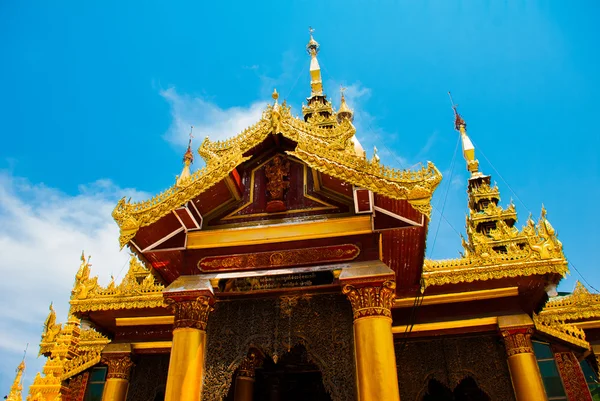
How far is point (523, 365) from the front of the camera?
1020 centimetres

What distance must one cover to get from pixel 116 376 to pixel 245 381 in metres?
3.39

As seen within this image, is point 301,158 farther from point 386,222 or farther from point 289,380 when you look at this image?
point 289,380

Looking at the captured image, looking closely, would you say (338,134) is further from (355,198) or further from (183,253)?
(183,253)

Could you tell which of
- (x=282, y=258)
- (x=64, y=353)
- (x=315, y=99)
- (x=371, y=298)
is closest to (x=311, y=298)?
(x=282, y=258)

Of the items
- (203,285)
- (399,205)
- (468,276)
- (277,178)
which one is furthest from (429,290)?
(203,285)

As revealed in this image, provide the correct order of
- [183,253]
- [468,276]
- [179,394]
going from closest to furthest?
[179,394] → [183,253] → [468,276]

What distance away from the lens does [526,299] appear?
36.6ft

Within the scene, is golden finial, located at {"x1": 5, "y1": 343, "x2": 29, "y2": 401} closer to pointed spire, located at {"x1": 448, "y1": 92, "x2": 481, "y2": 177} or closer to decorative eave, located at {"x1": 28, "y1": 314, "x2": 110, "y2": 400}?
decorative eave, located at {"x1": 28, "y1": 314, "x2": 110, "y2": 400}

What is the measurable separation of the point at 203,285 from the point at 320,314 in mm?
2032

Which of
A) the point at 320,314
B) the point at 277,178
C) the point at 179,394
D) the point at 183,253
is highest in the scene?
the point at 277,178

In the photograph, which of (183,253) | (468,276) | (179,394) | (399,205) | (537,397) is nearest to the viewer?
(179,394)

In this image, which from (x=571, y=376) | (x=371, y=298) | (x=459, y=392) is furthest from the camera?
(x=459, y=392)

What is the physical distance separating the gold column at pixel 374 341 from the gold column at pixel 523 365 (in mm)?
4625

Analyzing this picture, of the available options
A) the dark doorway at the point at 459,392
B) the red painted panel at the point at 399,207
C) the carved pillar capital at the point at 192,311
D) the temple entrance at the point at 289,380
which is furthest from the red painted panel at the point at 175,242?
the dark doorway at the point at 459,392
